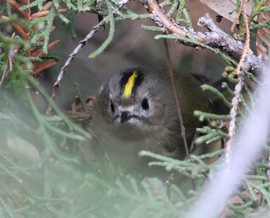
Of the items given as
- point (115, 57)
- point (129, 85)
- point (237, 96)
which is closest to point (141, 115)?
point (129, 85)

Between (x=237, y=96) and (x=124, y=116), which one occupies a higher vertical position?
(x=237, y=96)

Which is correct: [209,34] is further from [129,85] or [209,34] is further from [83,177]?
[129,85]

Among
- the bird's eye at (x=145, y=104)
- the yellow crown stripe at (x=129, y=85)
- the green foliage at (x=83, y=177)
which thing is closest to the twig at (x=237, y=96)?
the green foliage at (x=83, y=177)

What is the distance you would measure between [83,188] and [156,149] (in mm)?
1495

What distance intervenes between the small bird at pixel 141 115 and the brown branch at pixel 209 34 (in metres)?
1.32

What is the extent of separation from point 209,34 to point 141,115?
5.05ft

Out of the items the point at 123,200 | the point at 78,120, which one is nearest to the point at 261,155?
the point at 123,200

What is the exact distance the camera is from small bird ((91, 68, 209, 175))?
158 inches

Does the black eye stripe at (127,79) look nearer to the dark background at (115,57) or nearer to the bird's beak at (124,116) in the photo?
Result: the bird's beak at (124,116)

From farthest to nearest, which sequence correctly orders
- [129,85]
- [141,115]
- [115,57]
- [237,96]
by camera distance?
[115,57]
[141,115]
[129,85]
[237,96]

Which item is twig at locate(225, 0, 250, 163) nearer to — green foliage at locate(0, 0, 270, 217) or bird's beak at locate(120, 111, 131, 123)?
green foliage at locate(0, 0, 270, 217)

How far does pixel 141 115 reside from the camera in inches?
162

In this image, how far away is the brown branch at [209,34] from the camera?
2607mm

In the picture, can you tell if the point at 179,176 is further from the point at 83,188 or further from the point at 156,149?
the point at 83,188
